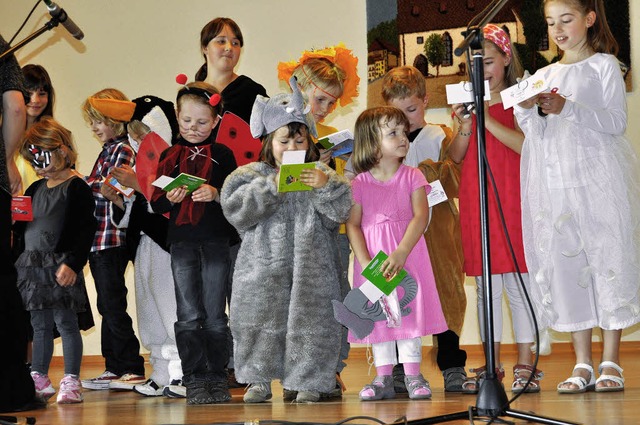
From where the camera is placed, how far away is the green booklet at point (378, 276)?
2752mm

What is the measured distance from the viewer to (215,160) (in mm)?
3117

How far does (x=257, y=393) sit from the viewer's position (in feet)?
9.41

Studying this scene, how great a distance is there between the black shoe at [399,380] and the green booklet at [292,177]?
0.78 m

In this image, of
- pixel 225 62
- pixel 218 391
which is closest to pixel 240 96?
pixel 225 62

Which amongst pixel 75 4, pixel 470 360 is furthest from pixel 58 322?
pixel 75 4

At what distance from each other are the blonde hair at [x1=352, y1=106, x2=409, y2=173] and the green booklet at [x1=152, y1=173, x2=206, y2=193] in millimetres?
568

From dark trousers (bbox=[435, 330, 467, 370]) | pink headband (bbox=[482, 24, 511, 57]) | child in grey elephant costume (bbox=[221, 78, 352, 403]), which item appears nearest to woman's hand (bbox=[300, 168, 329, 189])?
child in grey elephant costume (bbox=[221, 78, 352, 403])

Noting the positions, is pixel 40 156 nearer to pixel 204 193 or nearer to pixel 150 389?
pixel 204 193

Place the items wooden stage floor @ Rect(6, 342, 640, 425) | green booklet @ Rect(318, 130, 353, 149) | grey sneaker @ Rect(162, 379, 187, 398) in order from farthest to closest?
grey sneaker @ Rect(162, 379, 187, 398), green booklet @ Rect(318, 130, 353, 149), wooden stage floor @ Rect(6, 342, 640, 425)

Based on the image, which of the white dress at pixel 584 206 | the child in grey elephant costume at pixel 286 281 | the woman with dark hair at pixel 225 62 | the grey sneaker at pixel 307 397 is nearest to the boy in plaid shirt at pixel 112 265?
the woman with dark hair at pixel 225 62

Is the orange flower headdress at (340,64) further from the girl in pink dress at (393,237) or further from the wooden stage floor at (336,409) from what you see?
the wooden stage floor at (336,409)

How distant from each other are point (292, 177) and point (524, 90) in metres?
0.77

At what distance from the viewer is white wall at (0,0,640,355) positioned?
17.1 feet

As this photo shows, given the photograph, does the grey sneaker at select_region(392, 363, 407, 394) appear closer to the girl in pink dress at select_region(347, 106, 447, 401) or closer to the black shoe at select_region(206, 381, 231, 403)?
the girl in pink dress at select_region(347, 106, 447, 401)
